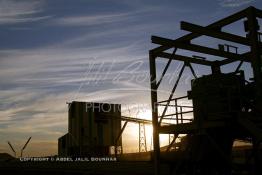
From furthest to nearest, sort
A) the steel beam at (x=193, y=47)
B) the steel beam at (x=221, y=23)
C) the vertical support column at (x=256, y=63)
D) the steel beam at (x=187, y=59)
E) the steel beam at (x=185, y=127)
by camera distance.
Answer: the steel beam at (x=187, y=59) < the steel beam at (x=193, y=47) < the steel beam at (x=185, y=127) < the steel beam at (x=221, y=23) < the vertical support column at (x=256, y=63)

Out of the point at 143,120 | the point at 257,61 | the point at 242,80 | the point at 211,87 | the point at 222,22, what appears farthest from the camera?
the point at 143,120

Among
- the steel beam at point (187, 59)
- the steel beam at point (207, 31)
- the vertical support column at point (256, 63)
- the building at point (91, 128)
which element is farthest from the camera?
the building at point (91, 128)

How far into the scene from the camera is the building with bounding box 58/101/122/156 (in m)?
34.4

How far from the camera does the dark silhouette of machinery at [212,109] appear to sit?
1606 centimetres

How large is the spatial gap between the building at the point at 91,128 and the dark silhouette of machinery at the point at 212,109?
15.1 metres

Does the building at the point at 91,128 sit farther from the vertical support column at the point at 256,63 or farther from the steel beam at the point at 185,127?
the vertical support column at the point at 256,63

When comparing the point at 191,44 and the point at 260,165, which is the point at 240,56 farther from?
the point at 260,165

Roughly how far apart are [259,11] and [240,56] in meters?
5.00

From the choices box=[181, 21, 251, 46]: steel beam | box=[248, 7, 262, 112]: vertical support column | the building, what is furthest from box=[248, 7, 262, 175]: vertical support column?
the building

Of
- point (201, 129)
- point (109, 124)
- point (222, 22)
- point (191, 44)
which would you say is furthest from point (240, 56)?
point (109, 124)

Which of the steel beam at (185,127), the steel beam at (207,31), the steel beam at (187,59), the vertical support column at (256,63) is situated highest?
the steel beam at (207,31)

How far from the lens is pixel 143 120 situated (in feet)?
111

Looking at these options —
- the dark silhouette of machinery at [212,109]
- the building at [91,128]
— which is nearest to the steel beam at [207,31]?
the dark silhouette of machinery at [212,109]

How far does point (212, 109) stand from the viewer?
1722cm
